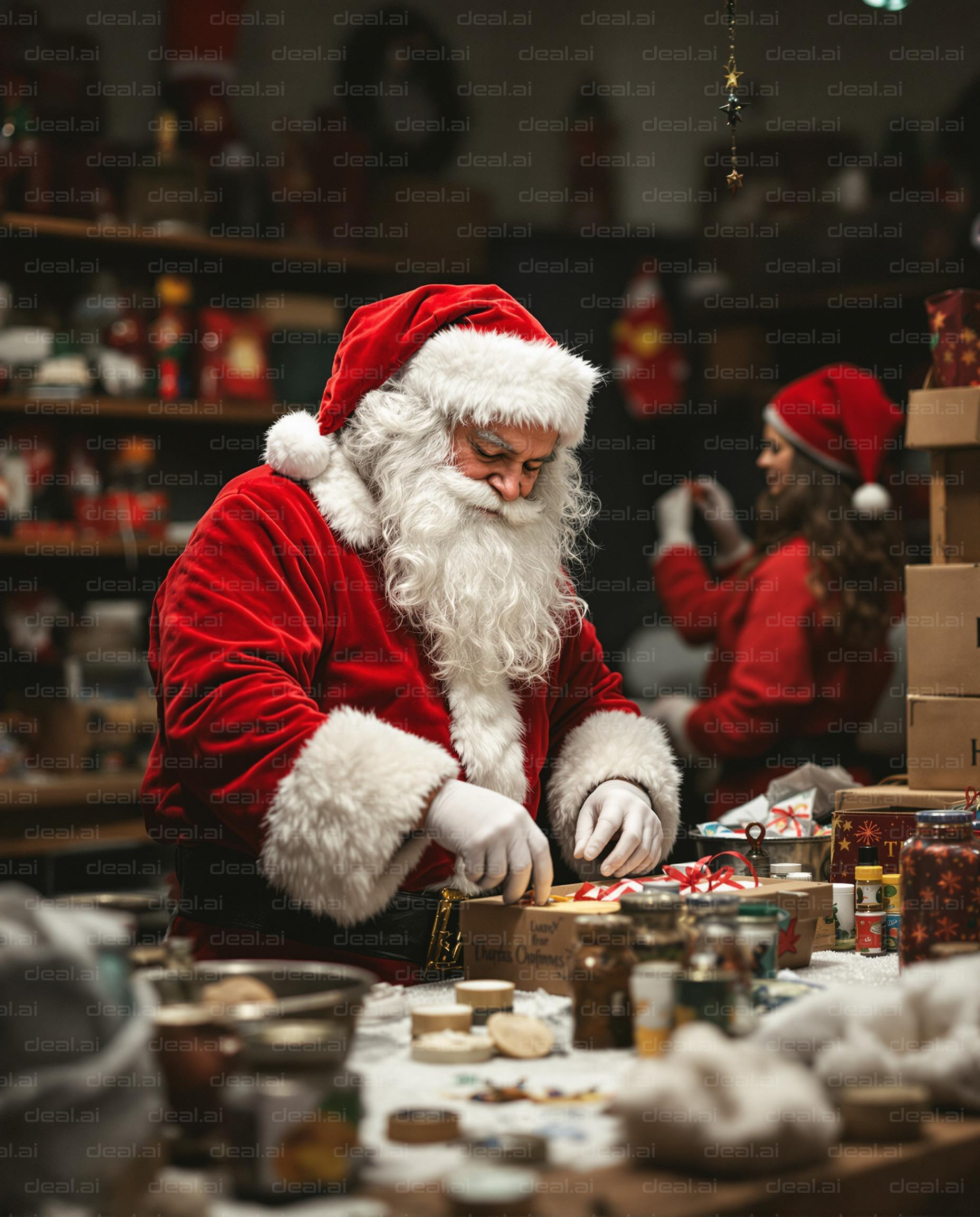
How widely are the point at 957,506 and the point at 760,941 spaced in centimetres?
130

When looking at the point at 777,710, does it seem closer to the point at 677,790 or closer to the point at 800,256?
the point at 677,790

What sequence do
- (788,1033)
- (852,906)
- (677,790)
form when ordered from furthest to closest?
(677,790) → (852,906) → (788,1033)

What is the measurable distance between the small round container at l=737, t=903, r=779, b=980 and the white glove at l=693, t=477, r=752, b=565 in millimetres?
2854

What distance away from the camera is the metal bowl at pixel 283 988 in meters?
1.05

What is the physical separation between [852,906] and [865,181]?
3.09 meters

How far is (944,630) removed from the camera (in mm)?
2303

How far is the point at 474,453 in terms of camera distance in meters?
2.12

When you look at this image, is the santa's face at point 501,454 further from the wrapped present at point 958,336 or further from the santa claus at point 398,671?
the wrapped present at point 958,336

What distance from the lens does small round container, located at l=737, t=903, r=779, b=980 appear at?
54.7 inches

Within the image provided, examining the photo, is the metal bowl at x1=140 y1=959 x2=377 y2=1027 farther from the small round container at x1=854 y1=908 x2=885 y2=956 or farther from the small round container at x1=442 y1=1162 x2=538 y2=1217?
the small round container at x1=854 y1=908 x2=885 y2=956

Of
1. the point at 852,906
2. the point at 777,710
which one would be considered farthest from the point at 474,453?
the point at 777,710

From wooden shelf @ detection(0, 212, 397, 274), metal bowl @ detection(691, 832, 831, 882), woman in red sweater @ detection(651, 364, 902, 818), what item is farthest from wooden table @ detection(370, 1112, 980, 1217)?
wooden shelf @ detection(0, 212, 397, 274)

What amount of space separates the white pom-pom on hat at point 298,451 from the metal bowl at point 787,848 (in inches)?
31.1

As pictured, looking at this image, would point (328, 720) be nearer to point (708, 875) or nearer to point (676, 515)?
point (708, 875)
